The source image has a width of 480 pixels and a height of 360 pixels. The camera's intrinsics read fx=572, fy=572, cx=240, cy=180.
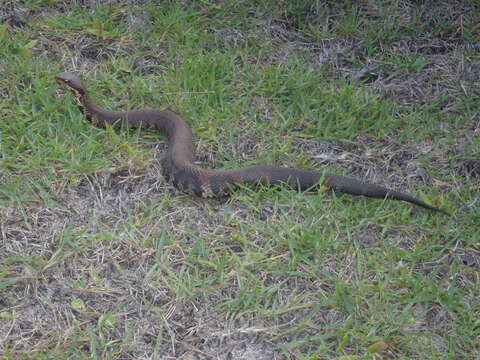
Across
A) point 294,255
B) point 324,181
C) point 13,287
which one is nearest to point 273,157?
point 324,181

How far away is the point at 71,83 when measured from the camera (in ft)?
14.5

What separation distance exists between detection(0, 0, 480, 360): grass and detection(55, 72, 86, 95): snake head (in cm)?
8

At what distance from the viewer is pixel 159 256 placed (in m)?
3.53

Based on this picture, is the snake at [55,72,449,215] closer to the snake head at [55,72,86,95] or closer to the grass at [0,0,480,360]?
the grass at [0,0,480,360]

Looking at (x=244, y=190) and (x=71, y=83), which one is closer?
(x=244, y=190)

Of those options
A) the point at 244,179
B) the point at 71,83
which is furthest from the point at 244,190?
the point at 71,83

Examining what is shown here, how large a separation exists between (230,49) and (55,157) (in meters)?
1.86

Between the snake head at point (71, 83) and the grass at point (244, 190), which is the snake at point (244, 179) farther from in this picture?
the snake head at point (71, 83)

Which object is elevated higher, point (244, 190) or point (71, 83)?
point (71, 83)

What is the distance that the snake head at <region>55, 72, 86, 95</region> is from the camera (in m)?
4.41

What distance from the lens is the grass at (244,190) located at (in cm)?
321

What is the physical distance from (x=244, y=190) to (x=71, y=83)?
161cm

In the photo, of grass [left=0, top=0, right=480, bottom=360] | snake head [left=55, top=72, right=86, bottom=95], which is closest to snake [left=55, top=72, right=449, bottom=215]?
grass [left=0, top=0, right=480, bottom=360]

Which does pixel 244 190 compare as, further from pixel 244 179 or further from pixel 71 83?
pixel 71 83
